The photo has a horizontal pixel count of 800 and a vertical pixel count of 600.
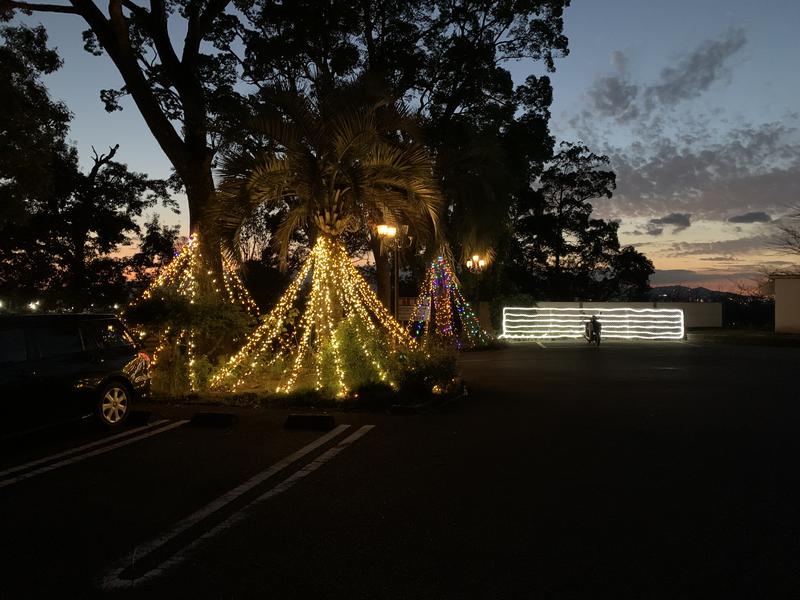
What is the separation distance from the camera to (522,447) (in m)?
8.77

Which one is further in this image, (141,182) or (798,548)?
(141,182)

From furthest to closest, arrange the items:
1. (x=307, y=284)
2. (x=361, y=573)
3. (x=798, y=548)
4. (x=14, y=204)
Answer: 1. (x=14, y=204)
2. (x=307, y=284)
3. (x=798, y=548)
4. (x=361, y=573)

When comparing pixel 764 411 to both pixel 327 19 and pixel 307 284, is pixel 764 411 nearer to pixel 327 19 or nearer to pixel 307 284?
pixel 307 284

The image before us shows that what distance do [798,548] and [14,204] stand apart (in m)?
19.3

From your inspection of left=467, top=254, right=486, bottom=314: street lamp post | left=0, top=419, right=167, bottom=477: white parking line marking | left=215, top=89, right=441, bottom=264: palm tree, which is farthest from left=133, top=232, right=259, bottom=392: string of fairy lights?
left=467, top=254, right=486, bottom=314: street lamp post

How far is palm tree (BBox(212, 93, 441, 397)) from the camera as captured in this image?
14.0 m

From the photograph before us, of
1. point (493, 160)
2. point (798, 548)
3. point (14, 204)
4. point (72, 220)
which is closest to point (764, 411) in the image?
point (798, 548)

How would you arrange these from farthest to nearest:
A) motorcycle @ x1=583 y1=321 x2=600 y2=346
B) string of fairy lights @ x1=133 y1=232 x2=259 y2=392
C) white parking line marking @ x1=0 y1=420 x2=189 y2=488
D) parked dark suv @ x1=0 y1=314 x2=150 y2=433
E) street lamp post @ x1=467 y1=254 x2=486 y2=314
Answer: motorcycle @ x1=583 y1=321 x2=600 y2=346 < street lamp post @ x1=467 y1=254 x2=486 y2=314 < string of fairy lights @ x1=133 y1=232 x2=259 y2=392 < parked dark suv @ x1=0 y1=314 x2=150 y2=433 < white parking line marking @ x1=0 y1=420 x2=189 y2=488

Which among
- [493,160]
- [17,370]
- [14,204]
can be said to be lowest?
[17,370]

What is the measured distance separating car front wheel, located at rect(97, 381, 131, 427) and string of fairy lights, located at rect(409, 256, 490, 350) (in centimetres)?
1648

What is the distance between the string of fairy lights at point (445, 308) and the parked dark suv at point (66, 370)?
54.0 ft

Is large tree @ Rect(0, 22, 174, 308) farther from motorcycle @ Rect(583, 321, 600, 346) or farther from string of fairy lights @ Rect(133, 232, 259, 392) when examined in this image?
motorcycle @ Rect(583, 321, 600, 346)

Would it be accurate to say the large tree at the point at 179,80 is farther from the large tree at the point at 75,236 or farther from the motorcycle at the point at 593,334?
the motorcycle at the point at 593,334

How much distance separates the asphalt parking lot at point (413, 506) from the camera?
4.61 meters
